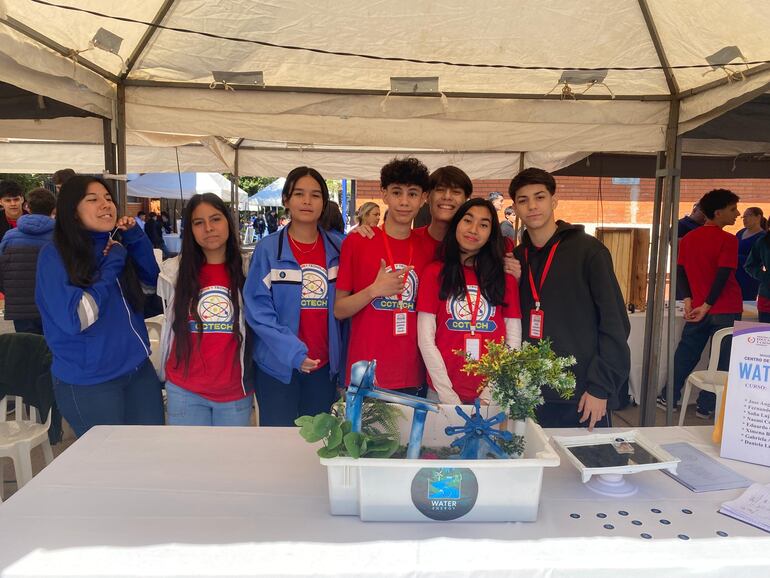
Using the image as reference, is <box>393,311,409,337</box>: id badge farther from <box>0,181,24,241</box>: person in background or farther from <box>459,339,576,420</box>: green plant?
<box>0,181,24,241</box>: person in background

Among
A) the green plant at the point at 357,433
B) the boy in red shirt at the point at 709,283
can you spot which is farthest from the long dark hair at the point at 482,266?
the boy in red shirt at the point at 709,283

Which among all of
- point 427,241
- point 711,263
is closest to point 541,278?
point 427,241

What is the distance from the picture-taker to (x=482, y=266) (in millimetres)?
1925

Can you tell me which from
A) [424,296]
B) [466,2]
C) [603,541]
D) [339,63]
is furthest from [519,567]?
[339,63]

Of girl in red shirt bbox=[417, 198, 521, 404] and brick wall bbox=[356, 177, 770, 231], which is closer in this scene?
girl in red shirt bbox=[417, 198, 521, 404]

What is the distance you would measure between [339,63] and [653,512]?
252 cm

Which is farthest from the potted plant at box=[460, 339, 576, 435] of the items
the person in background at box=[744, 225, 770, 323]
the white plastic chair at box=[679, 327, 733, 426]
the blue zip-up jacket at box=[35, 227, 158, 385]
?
the person in background at box=[744, 225, 770, 323]

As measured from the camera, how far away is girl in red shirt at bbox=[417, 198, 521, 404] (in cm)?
188

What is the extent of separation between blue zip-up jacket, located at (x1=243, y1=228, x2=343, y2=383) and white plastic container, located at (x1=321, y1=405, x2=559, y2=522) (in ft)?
2.85

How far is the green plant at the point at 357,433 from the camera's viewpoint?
112 cm

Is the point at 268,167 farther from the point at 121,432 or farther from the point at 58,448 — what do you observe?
the point at 121,432

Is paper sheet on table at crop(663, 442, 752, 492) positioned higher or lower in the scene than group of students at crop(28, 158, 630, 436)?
lower

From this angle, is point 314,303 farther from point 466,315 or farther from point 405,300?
point 466,315

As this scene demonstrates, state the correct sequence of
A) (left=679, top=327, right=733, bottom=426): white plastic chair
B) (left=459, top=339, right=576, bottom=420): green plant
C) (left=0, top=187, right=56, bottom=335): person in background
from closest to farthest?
(left=459, top=339, right=576, bottom=420): green plant → (left=679, top=327, right=733, bottom=426): white plastic chair → (left=0, top=187, right=56, bottom=335): person in background
